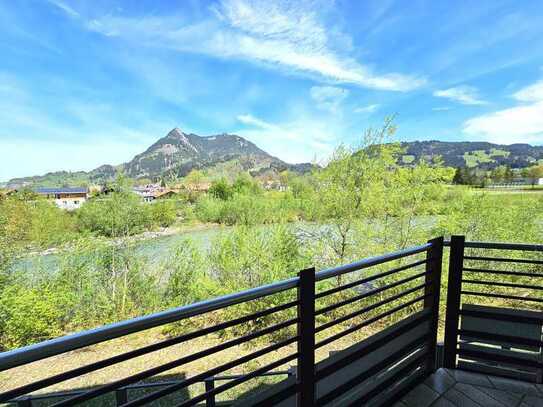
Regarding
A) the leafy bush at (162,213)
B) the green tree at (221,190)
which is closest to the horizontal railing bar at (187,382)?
the leafy bush at (162,213)

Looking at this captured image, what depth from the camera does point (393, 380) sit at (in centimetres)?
161

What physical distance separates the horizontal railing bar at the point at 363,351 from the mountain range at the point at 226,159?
8.36 m

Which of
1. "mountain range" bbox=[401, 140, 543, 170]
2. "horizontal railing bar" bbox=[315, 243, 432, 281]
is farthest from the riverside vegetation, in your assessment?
"mountain range" bbox=[401, 140, 543, 170]

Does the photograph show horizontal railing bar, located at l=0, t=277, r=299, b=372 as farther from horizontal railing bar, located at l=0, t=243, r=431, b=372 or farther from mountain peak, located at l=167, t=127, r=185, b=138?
mountain peak, located at l=167, t=127, r=185, b=138

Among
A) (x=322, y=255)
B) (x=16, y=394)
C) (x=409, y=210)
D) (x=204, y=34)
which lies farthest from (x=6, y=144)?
(x=16, y=394)

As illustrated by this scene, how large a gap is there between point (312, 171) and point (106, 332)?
9488mm

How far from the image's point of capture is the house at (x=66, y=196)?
1172cm

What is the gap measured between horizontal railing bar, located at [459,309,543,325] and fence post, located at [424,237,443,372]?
245 millimetres

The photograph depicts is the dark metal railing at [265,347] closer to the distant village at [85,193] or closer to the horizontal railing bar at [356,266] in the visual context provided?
the horizontal railing bar at [356,266]

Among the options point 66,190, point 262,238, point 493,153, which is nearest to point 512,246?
point 262,238

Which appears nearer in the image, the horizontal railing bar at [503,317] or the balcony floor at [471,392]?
the balcony floor at [471,392]

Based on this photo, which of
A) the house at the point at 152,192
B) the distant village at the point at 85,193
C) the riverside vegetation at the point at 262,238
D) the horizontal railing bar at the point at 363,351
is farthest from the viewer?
the house at the point at 152,192

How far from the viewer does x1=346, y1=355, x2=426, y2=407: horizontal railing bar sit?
1459mm

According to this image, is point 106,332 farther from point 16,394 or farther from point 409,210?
point 409,210
